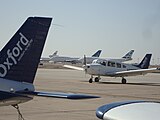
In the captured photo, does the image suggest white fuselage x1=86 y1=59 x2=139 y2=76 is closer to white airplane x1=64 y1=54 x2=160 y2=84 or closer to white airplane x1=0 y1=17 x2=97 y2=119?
white airplane x1=64 y1=54 x2=160 y2=84

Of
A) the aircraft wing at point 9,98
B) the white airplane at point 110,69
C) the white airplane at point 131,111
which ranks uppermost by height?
the white airplane at point 131,111

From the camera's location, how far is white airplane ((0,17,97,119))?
6.86m

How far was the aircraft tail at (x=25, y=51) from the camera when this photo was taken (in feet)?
23.4

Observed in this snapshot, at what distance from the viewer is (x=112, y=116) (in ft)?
7.36

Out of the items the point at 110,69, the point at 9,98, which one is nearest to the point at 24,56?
the point at 9,98

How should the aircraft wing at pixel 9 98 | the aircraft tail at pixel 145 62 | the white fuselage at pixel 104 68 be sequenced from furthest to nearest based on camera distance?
the aircraft tail at pixel 145 62
the white fuselage at pixel 104 68
the aircraft wing at pixel 9 98

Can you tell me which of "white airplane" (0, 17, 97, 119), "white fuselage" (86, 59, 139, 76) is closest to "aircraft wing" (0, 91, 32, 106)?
"white airplane" (0, 17, 97, 119)

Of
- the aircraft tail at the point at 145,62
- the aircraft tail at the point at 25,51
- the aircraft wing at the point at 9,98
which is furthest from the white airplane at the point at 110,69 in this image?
the aircraft wing at the point at 9,98

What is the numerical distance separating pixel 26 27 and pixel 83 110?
520 centimetres

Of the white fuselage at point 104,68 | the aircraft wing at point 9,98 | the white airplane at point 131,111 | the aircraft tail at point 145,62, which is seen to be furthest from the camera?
the aircraft tail at point 145,62

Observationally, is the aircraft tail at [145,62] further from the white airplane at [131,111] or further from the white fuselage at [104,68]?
the white airplane at [131,111]

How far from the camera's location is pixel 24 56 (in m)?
7.39

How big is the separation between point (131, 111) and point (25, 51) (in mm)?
5342

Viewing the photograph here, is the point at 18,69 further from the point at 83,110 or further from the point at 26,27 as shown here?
the point at 83,110
